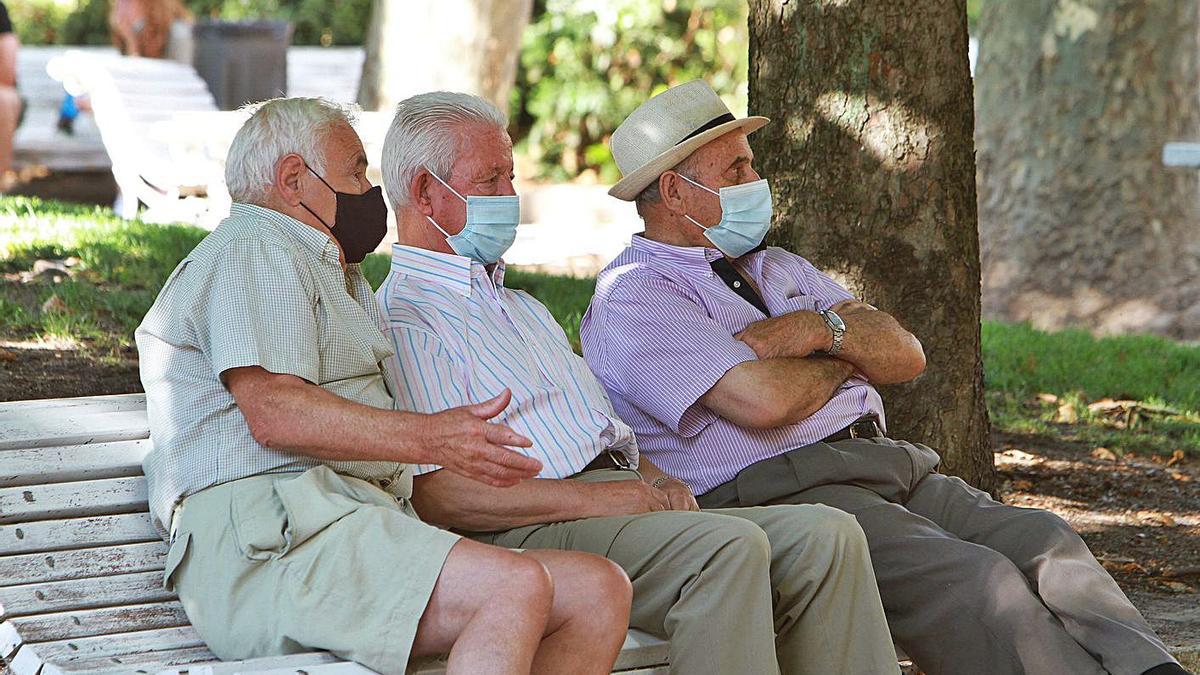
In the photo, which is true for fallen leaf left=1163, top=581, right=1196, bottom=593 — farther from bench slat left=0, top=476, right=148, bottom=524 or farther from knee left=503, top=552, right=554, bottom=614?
bench slat left=0, top=476, right=148, bottom=524

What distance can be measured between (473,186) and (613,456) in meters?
0.68

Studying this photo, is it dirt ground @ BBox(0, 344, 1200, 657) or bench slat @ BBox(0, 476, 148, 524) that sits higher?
bench slat @ BBox(0, 476, 148, 524)

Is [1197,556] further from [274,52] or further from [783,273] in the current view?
[274,52]

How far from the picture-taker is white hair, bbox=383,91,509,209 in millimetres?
3584

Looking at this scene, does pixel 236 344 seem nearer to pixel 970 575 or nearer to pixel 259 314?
pixel 259 314

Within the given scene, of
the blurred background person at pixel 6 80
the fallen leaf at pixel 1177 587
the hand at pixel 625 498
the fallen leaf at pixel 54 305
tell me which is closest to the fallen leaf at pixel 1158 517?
the fallen leaf at pixel 1177 587

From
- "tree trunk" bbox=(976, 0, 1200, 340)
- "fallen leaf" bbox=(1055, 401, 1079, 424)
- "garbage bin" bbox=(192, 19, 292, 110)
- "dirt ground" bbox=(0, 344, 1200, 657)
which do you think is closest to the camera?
"dirt ground" bbox=(0, 344, 1200, 657)

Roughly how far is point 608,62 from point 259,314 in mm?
13806

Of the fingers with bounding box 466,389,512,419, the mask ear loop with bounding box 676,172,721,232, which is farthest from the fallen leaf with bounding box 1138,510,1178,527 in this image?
the fingers with bounding box 466,389,512,419

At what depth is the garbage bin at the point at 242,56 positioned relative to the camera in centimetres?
1351

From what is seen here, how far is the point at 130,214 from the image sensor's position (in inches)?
397

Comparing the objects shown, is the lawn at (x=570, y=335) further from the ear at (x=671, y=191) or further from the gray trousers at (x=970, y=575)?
the gray trousers at (x=970, y=575)

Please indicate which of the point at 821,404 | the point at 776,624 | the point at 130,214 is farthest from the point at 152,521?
the point at 130,214

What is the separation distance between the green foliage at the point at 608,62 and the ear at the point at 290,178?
43.4 feet
